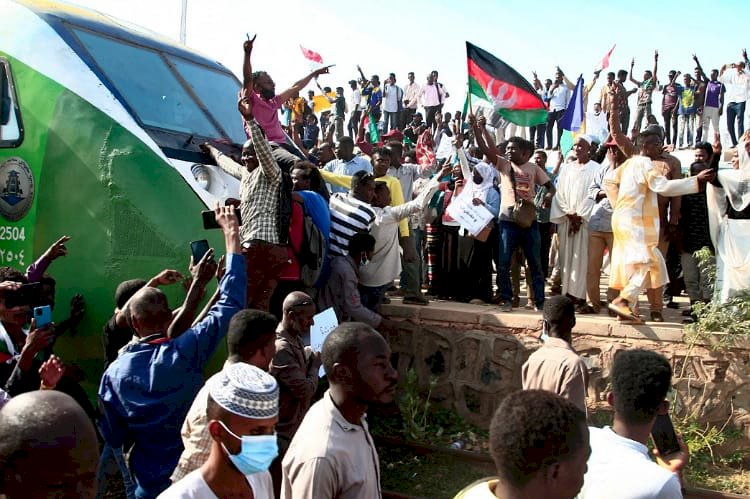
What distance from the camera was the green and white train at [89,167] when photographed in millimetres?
5672

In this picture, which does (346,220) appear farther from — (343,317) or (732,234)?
(732,234)

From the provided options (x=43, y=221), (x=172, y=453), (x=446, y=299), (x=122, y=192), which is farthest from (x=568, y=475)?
(x=446, y=299)

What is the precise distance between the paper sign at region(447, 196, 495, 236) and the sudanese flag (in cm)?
107

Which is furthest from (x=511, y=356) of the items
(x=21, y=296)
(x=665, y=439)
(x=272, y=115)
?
(x=21, y=296)

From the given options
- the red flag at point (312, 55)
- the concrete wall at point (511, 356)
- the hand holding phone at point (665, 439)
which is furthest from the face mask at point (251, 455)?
the red flag at point (312, 55)

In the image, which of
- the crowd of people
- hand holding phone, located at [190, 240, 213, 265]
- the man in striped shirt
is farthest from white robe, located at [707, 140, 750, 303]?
hand holding phone, located at [190, 240, 213, 265]

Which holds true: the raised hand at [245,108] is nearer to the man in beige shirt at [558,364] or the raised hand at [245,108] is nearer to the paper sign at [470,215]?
the man in beige shirt at [558,364]

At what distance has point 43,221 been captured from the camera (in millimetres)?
5934

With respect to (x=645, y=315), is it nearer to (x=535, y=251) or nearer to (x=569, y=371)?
(x=535, y=251)

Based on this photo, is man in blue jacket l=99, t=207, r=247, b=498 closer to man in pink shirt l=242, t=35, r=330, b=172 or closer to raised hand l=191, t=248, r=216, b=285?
raised hand l=191, t=248, r=216, b=285

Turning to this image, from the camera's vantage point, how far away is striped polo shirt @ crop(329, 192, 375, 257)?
6812 mm

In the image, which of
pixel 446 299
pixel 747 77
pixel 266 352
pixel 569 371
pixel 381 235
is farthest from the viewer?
pixel 747 77

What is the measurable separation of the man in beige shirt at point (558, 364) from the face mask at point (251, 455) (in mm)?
1880

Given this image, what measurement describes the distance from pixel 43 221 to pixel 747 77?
14.2 m
